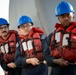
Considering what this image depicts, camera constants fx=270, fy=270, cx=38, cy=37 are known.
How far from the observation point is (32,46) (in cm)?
196

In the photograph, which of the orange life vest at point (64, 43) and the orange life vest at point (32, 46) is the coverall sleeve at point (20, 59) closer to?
the orange life vest at point (32, 46)

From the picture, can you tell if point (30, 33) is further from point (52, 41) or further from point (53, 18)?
point (53, 18)

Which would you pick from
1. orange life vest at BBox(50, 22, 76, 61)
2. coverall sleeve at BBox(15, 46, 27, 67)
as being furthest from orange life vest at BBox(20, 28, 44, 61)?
orange life vest at BBox(50, 22, 76, 61)

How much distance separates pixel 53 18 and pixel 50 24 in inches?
2.8

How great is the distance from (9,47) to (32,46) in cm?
41

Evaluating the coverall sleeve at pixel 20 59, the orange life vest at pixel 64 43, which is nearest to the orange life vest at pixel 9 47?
the coverall sleeve at pixel 20 59

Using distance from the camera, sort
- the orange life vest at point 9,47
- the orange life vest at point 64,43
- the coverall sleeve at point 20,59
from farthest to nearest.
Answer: the orange life vest at point 9,47 < the coverall sleeve at point 20,59 < the orange life vest at point 64,43

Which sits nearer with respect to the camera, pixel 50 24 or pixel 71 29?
pixel 71 29

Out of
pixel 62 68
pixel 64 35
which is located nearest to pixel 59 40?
pixel 64 35

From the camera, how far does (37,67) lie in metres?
1.93

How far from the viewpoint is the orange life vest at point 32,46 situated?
1939mm

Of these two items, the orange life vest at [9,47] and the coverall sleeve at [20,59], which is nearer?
the coverall sleeve at [20,59]

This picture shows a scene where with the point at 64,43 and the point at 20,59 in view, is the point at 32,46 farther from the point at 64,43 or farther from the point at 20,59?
the point at 64,43

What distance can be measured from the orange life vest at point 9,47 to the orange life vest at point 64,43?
709 millimetres
